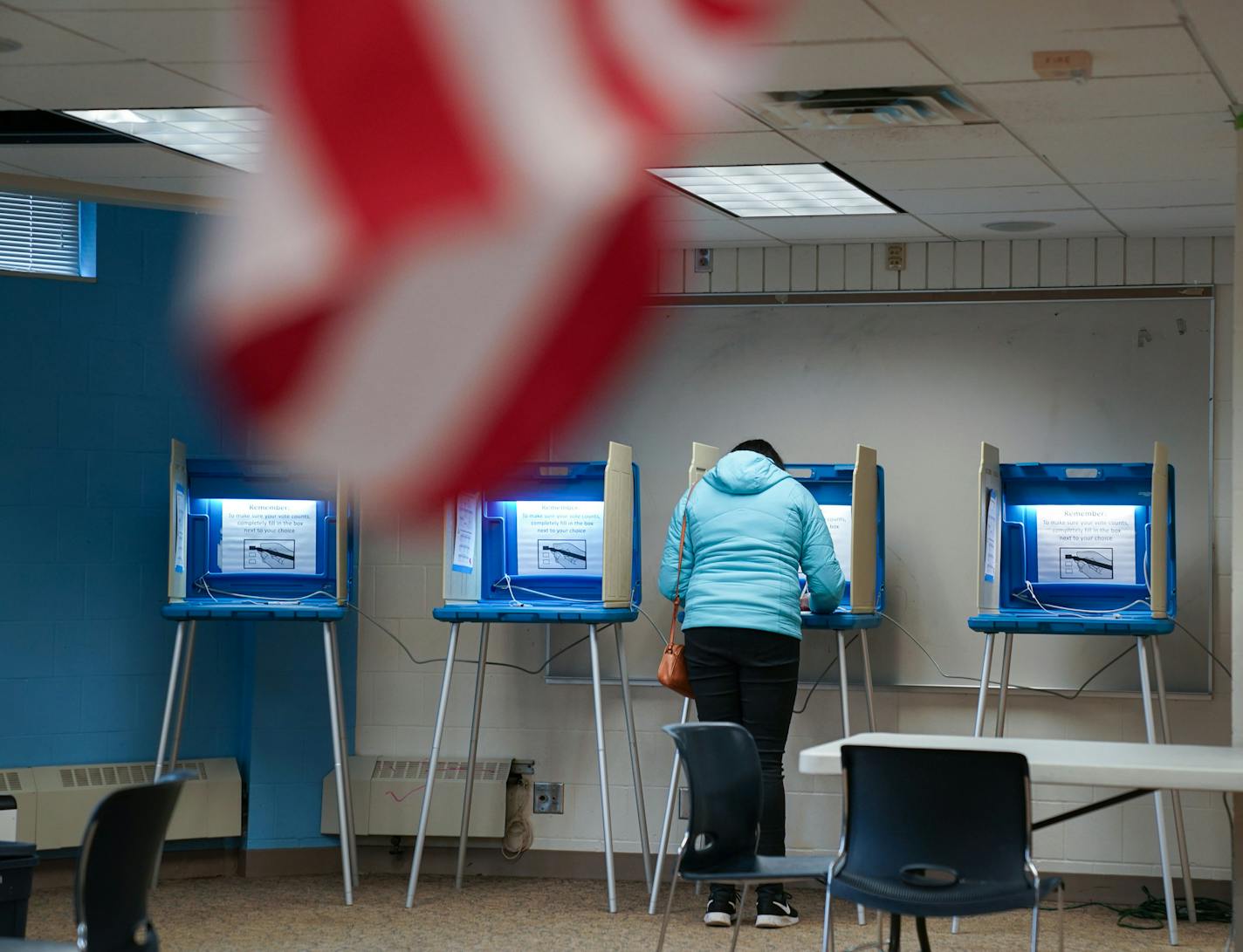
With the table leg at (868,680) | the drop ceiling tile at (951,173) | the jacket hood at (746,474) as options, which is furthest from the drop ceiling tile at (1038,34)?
the table leg at (868,680)

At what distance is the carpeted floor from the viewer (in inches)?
159

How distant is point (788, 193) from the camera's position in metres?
4.21

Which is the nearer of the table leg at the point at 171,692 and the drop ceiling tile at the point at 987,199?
the drop ceiling tile at the point at 987,199

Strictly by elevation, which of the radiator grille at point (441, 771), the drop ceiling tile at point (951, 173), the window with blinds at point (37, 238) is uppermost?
the drop ceiling tile at point (951, 173)

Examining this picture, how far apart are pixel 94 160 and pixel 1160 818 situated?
132 inches

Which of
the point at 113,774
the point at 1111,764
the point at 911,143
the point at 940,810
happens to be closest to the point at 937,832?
the point at 940,810

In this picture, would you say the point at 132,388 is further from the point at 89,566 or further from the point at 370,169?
the point at 370,169

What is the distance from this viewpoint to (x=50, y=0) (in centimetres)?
249

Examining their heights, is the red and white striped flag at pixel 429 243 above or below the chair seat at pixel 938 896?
above

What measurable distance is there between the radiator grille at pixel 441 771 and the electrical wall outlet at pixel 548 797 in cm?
14

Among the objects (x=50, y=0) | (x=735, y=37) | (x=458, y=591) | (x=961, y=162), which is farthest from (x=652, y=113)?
(x=458, y=591)

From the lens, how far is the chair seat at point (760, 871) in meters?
2.97

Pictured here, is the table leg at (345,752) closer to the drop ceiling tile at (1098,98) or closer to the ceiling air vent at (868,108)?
the ceiling air vent at (868,108)

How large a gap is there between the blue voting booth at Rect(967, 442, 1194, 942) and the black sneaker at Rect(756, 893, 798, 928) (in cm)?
76
